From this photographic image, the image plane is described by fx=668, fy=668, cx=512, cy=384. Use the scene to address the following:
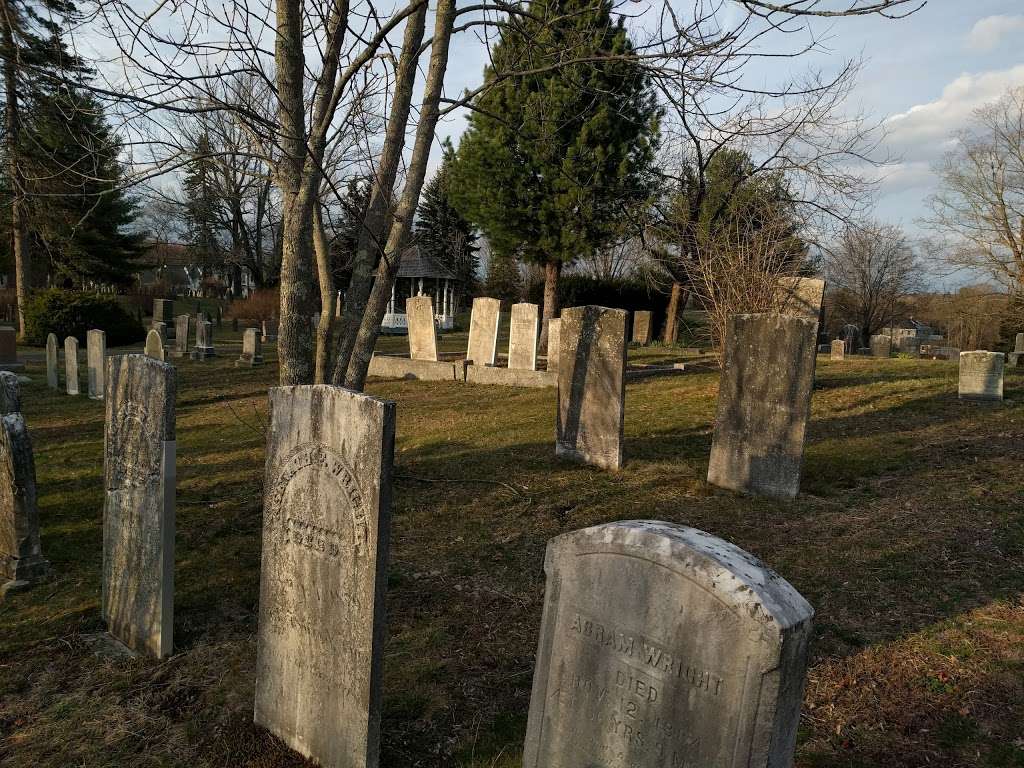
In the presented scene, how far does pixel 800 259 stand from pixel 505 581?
962 cm

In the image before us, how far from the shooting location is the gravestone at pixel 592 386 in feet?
24.3

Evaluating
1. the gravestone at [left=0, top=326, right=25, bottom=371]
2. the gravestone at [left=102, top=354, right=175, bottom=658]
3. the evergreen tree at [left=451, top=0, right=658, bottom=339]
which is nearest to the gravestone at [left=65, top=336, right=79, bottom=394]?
the gravestone at [left=0, top=326, right=25, bottom=371]

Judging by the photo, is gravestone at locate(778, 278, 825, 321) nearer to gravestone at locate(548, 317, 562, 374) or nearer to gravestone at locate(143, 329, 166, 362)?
gravestone at locate(548, 317, 562, 374)

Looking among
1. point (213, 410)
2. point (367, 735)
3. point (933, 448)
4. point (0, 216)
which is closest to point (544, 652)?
point (367, 735)

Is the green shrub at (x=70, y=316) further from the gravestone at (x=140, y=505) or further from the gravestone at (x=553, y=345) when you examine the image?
the gravestone at (x=140, y=505)

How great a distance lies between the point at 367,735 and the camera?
282 cm

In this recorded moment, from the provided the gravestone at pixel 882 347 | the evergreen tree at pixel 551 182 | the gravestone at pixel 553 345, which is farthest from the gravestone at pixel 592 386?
the gravestone at pixel 882 347

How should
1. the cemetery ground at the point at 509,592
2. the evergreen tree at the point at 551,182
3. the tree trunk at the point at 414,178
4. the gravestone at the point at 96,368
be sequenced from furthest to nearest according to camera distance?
1. the evergreen tree at the point at 551,182
2. the gravestone at the point at 96,368
3. the tree trunk at the point at 414,178
4. the cemetery ground at the point at 509,592

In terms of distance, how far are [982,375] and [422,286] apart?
27.5 m

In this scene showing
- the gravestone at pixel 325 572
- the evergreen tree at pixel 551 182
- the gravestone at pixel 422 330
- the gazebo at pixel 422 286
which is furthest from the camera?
the gazebo at pixel 422 286

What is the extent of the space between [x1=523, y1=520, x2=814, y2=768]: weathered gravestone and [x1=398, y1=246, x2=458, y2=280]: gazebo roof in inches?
1241

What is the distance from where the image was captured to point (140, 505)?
12.8 ft

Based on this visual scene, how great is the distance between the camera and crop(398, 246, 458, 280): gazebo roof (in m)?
33.7

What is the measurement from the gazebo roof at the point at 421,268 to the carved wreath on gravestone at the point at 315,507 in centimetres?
3052
